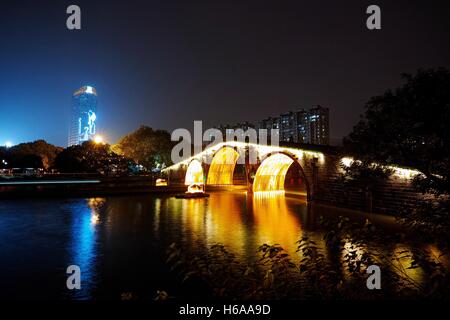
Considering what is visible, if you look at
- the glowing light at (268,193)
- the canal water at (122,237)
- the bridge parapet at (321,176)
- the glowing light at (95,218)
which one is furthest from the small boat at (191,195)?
the glowing light at (95,218)

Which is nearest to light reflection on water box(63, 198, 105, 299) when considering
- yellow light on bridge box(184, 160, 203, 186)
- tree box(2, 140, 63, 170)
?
yellow light on bridge box(184, 160, 203, 186)

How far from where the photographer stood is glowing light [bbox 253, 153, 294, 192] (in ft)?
120

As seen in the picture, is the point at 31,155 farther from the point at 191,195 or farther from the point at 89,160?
the point at 191,195

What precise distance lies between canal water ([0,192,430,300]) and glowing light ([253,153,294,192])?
7366 mm

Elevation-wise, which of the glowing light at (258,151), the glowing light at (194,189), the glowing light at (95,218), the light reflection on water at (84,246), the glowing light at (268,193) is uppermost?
the glowing light at (258,151)

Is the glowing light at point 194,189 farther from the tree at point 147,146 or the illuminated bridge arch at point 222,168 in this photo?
the tree at point 147,146

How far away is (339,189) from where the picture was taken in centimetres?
2642

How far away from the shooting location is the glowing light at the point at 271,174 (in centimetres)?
3653

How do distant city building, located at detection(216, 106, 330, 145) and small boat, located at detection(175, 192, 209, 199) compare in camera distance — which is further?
distant city building, located at detection(216, 106, 330, 145)

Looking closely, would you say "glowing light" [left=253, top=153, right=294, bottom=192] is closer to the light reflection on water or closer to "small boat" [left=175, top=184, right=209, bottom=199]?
"small boat" [left=175, top=184, right=209, bottom=199]

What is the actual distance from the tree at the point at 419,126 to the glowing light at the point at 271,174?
24399mm
